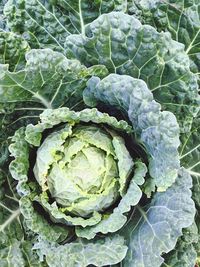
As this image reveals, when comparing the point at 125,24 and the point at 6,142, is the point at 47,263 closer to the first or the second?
the point at 6,142

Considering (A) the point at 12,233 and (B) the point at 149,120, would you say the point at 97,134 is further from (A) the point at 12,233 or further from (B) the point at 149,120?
(A) the point at 12,233

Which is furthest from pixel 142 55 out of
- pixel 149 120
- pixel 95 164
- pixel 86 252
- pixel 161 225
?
pixel 86 252

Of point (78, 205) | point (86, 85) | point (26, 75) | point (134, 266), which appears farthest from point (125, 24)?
point (134, 266)

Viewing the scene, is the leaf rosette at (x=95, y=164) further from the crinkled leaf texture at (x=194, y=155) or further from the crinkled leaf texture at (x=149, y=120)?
the crinkled leaf texture at (x=194, y=155)

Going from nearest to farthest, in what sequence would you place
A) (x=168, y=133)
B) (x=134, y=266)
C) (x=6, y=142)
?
(x=168, y=133) < (x=134, y=266) < (x=6, y=142)

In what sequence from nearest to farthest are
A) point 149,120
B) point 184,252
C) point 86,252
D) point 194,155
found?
point 149,120
point 86,252
point 184,252
point 194,155

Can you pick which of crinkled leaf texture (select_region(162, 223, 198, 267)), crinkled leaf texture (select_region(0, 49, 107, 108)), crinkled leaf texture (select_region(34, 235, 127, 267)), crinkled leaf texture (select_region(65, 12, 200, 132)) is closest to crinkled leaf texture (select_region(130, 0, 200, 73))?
crinkled leaf texture (select_region(65, 12, 200, 132))

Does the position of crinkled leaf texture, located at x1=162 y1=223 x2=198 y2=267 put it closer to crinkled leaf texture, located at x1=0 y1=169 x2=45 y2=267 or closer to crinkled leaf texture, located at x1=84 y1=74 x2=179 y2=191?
crinkled leaf texture, located at x1=84 y1=74 x2=179 y2=191
